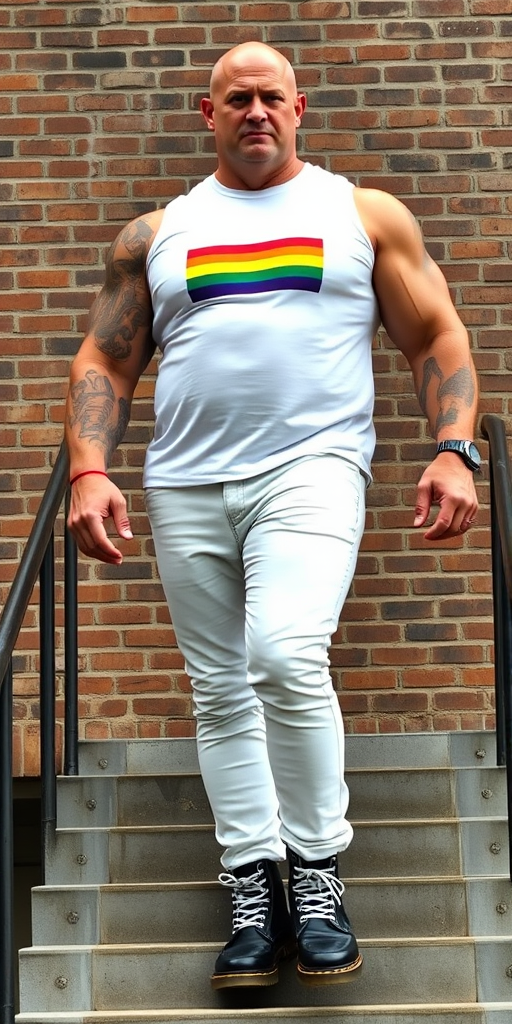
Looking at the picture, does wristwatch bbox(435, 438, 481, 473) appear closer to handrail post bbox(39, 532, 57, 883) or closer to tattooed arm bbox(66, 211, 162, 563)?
tattooed arm bbox(66, 211, 162, 563)

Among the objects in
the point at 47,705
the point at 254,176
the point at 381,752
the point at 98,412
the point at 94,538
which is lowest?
the point at 381,752

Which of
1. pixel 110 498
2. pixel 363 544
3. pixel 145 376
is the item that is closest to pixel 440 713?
pixel 363 544

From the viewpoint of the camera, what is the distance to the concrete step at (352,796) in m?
3.75

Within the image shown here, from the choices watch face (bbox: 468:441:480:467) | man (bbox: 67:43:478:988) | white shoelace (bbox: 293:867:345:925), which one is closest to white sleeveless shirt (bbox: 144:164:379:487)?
Result: man (bbox: 67:43:478:988)

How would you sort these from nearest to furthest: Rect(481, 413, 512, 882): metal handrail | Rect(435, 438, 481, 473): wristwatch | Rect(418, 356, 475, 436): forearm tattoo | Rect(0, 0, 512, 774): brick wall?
Rect(435, 438, 481, 473): wristwatch
Rect(418, 356, 475, 436): forearm tattoo
Rect(481, 413, 512, 882): metal handrail
Rect(0, 0, 512, 774): brick wall

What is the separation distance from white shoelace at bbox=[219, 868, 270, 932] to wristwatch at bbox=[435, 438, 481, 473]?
0.93 meters

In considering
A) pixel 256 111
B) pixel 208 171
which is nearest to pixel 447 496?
pixel 256 111

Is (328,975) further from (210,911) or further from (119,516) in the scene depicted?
(119,516)

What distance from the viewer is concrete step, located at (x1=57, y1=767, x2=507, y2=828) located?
375 centimetres

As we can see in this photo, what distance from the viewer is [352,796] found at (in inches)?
148

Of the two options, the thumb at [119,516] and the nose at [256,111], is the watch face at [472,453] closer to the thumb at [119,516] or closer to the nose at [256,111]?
the thumb at [119,516]

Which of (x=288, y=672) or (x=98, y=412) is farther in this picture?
(x=98, y=412)

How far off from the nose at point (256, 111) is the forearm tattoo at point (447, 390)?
2.00 feet

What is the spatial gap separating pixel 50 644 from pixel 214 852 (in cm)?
69
